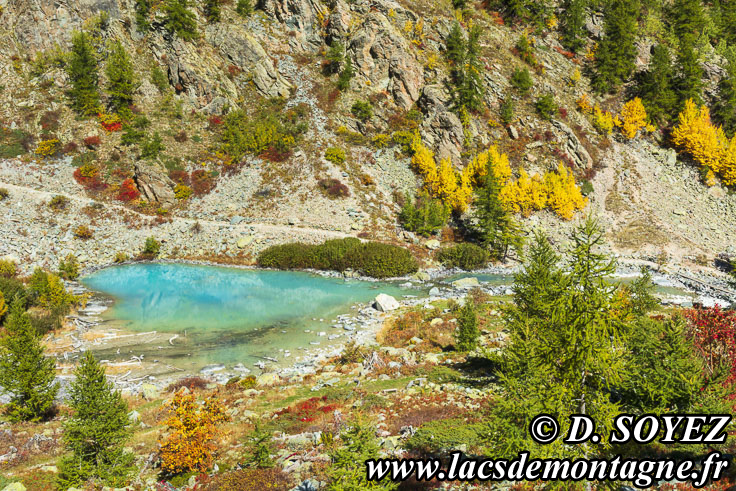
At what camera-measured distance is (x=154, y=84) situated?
6512 cm

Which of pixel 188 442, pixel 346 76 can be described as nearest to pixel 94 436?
pixel 188 442

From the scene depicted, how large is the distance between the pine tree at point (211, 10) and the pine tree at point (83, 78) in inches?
856

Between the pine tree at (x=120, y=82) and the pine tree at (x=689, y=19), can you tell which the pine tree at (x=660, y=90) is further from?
the pine tree at (x=120, y=82)

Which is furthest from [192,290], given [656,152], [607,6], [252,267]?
[607,6]

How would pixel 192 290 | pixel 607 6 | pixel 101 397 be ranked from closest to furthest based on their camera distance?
pixel 101 397 < pixel 192 290 < pixel 607 6

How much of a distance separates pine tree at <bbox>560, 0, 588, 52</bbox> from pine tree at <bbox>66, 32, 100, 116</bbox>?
88504mm

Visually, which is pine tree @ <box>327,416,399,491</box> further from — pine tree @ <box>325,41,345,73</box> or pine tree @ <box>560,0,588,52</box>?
pine tree @ <box>560,0,588,52</box>

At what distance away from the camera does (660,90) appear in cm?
6400

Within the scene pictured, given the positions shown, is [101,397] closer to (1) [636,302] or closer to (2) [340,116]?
(1) [636,302]

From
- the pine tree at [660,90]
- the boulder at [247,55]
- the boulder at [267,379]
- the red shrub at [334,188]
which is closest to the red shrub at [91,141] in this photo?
the boulder at [247,55]

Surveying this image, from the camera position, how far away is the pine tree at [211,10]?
2783 inches

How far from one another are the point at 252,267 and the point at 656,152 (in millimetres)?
68600

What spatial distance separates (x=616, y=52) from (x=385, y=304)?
2853 inches

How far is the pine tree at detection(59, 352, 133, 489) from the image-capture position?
32.5 feet
